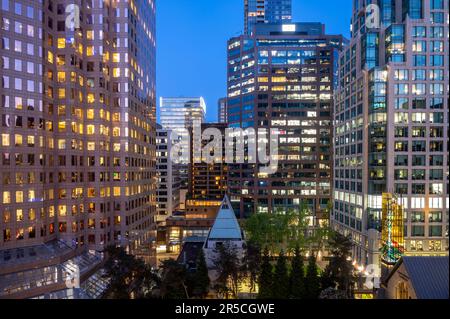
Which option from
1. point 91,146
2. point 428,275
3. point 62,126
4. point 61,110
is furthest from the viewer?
point 91,146

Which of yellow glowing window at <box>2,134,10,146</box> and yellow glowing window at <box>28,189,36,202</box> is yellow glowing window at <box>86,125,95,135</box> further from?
yellow glowing window at <box>28,189,36,202</box>

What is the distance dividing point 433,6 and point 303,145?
59.1m

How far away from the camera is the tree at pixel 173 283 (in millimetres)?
28062

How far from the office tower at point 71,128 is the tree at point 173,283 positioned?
70.0ft

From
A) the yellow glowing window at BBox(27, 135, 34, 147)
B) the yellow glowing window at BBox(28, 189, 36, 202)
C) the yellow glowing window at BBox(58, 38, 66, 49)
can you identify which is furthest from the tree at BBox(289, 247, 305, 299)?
the yellow glowing window at BBox(58, 38, 66, 49)

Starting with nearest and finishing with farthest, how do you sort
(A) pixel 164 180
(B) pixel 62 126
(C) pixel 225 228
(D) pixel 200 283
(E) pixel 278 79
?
(D) pixel 200 283 → (B) pixel 62 126 → (C) pixel 225 228 → (E) pixel 278 79 → (A) pixel 164 180

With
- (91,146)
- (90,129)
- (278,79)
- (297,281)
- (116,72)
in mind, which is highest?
(278,79)

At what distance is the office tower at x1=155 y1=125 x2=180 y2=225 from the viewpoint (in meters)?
122

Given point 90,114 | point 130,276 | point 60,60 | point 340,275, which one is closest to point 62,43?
point 60,60

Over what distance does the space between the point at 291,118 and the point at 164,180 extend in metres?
52.1

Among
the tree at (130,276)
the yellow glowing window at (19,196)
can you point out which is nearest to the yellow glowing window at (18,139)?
the yellow glowing window at (19,196)

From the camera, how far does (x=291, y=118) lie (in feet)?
385

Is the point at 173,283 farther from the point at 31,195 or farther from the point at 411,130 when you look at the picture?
the point at 411,130

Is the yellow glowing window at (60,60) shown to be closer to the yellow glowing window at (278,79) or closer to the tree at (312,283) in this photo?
the tree at (312,283)
